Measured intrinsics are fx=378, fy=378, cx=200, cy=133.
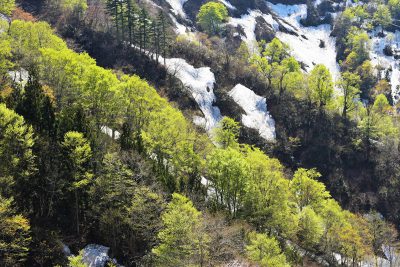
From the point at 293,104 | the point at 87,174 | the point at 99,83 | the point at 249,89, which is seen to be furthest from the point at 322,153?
the point at 87,174

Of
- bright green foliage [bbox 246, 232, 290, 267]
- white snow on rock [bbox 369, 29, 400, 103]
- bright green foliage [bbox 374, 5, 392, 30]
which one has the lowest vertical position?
bright green foliage [bbox 246, 232, 290, 267]

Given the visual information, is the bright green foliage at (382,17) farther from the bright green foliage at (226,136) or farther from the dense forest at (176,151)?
the bright green foliage at (226,136)

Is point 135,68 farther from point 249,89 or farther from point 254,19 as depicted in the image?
point 254,19

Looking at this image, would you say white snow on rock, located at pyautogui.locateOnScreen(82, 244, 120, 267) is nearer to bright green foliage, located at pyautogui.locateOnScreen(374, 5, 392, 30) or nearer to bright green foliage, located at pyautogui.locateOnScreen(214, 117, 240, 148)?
bright green foliage, located at pyautogui.locateOnScreen(214, 117, 240, 148)

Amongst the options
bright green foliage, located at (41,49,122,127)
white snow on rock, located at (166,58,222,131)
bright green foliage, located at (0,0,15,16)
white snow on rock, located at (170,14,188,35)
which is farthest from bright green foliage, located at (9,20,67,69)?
white snow on rock, located at (170,14,188,35)

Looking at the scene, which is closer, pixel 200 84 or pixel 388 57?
pixel 200 84

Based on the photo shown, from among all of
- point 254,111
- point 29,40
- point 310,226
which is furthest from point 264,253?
point 254,111

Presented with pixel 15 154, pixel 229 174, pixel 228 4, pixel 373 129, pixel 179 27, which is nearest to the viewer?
pixel 15 154

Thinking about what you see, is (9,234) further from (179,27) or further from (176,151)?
(179,27)
